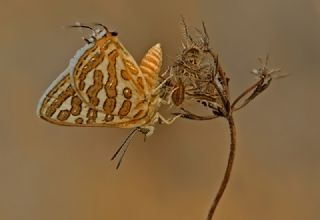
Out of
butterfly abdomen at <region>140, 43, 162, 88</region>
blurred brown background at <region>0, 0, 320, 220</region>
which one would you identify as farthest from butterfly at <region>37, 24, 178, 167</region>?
blurred brown background at <region>0, 0, 320, 220</region>

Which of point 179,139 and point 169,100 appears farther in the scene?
point 179,139

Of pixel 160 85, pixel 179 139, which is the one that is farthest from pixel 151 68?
pixel 179 139

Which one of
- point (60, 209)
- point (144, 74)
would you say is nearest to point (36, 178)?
point (60, 209)

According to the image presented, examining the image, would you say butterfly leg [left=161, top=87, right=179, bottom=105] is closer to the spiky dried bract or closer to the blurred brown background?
the spiky dried bract

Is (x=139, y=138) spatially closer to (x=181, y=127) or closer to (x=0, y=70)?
(x=181, y=127)

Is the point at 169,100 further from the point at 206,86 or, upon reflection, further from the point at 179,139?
the point at 179,139

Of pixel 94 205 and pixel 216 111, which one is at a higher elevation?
pixel 216 111

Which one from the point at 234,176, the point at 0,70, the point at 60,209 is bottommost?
the point at 60,209
